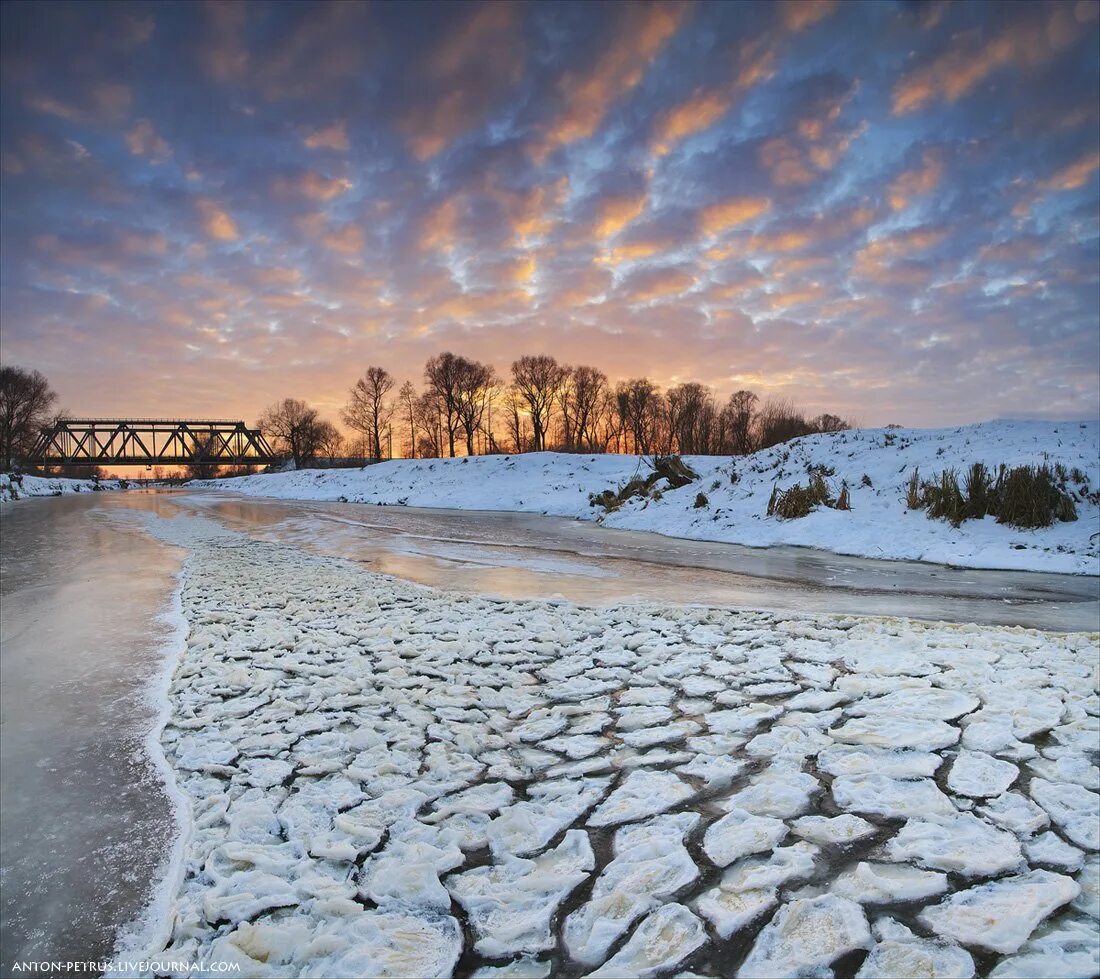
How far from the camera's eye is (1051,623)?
5.84m

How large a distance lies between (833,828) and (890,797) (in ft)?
1.34

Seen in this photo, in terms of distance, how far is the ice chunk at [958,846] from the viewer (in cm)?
213

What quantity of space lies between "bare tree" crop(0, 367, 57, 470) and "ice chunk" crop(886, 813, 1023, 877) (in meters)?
57.5

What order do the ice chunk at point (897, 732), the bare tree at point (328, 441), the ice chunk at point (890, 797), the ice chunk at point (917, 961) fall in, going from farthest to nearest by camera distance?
the bare tree at point (328, 441) → the ice chunk at point (897, 732) → the ice chunk at point (890, 797) → the ice chunk at point (917, 961)

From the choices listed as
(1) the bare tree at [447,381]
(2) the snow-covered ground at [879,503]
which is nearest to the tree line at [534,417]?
(1) the bare tree at [447,381]

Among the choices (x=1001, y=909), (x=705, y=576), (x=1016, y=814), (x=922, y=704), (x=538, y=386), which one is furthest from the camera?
(x=538, y=386)

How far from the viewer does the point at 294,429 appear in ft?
203

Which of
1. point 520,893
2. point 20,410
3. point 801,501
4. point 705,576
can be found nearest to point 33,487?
point 20,410

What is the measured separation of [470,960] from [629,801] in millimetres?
1000

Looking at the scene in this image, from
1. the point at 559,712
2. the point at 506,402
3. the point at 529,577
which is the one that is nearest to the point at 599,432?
the point at 506,402

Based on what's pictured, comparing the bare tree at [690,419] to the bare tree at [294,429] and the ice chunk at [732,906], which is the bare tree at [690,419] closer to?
the bare tree at [294,429]

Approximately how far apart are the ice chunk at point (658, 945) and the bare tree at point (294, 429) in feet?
213

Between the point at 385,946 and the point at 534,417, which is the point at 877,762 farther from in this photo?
the point at 534,417

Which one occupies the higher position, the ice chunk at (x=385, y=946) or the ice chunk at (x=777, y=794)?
the ice chunk at (x=777, y=794)
